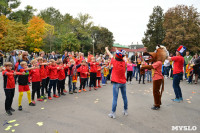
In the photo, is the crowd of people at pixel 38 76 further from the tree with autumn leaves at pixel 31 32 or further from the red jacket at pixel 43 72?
the tree with autumn leaves at pixel 31 32

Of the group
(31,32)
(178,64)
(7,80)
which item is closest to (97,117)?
(7,80)

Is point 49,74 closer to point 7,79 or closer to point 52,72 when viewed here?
point 52,72

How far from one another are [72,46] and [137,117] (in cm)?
4189

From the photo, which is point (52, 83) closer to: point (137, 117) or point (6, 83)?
point (6, 83)

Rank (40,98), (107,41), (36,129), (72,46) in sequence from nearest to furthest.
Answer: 1. (36,129)
2. (40,98)
3. (72,46)
4. (107,41)

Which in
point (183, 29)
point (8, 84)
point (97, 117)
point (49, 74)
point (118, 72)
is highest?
point (183, 29)

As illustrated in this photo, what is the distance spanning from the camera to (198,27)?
31938 mm

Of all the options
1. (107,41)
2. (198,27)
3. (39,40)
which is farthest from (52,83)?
(107,41)

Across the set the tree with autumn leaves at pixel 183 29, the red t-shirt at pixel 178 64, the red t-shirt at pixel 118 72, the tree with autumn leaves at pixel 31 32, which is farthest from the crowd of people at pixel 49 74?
the tree with autumn leaves at pixel 183 29

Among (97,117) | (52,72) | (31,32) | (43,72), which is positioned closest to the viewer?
(97,117)

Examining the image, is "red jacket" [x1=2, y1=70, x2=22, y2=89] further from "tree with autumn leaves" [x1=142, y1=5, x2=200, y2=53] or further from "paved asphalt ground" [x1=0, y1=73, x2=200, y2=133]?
"tree with autumn leaves" [x1=142, y1=5, x2=200, y2=53]

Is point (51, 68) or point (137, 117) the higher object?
point (51, 68)

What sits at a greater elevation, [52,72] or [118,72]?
[118,72]

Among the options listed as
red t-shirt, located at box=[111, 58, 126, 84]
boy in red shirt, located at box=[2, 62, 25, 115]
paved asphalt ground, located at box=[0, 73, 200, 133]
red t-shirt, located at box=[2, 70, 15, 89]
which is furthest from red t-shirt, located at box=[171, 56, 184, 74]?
red t-shirt, located at box=[2, 70, 15, 89]
